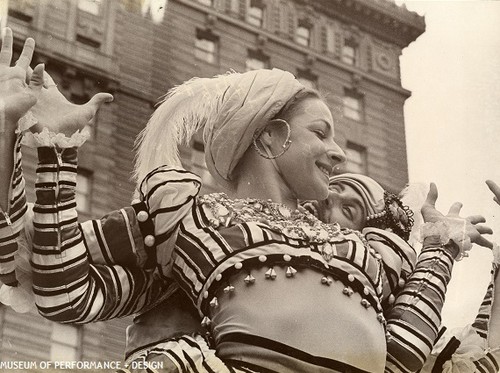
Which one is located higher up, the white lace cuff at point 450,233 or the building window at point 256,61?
the building window at point 256,61

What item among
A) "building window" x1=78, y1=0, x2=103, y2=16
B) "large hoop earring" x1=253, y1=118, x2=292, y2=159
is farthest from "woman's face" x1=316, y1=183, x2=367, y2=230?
"building window" x1=78, y1=0, x2=103, y2=16

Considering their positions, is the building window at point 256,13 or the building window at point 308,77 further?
the building window at point 256,13

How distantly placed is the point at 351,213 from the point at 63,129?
1.07m

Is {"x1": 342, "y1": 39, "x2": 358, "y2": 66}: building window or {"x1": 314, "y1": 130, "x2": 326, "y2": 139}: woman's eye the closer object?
{"x1": 314, "y1": 130, "x2": 326, "y2": 139}: woman's eye

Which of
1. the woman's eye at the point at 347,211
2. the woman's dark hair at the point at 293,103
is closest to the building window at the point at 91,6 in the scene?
the woman's dark hair at the point at 293,103

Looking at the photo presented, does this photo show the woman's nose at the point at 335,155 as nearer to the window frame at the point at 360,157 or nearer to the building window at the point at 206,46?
the window frame at the point at 360,157

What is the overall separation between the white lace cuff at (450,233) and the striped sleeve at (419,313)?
0.16 ft

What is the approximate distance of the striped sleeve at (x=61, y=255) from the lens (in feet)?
10.8

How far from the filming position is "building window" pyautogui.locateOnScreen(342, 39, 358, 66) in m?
4.48

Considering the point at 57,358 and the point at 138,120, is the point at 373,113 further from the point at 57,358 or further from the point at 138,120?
the point at 57,358

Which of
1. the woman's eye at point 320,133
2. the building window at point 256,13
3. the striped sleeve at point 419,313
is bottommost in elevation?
the striped sleeve at point 419,313

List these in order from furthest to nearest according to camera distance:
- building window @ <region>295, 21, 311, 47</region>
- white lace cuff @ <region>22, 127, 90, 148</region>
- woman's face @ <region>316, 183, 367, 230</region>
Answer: building window @ <region>295, 21, 311, 47</region>, woman's face @ <region>316, 183, 367, 230</region>, white lace cuff @ <region>22, 127, 90, 148</region>

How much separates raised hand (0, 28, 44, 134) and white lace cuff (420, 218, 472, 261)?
4.41 feet

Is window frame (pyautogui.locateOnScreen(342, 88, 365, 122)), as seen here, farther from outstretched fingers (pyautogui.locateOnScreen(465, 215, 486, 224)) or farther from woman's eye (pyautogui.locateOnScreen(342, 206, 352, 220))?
outstretched fingers (pyautogui.locateOnScreen(465, 215, 486, 224))
